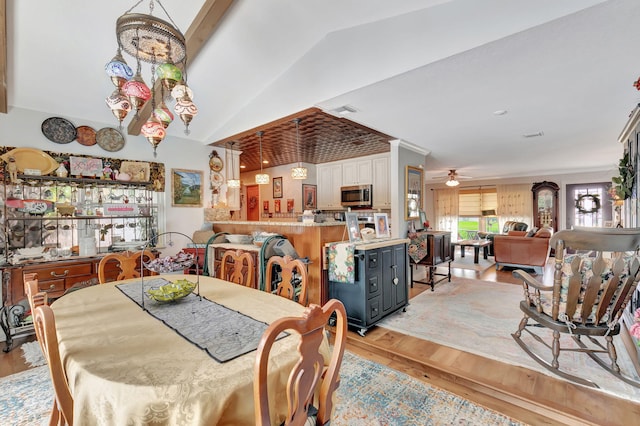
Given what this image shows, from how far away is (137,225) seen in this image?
160 inches

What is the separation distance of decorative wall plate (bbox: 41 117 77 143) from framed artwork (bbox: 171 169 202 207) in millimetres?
1252

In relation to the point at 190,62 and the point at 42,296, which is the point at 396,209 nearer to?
the point at 190,62

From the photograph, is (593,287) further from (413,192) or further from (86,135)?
(86,135)

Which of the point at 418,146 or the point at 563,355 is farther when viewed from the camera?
the point at 418,146

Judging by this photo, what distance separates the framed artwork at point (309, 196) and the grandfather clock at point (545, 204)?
6985mm

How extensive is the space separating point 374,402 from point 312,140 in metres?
3.96

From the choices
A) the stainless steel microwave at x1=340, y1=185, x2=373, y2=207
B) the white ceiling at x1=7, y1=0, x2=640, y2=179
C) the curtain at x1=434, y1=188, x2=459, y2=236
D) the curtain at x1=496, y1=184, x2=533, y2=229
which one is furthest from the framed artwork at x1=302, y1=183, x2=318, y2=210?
the curtain at x1=496, y1=184, x2=533, y2=229

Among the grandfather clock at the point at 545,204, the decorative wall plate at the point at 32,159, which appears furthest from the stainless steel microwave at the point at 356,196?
Answer: the grandfather clock at the point at 545,204

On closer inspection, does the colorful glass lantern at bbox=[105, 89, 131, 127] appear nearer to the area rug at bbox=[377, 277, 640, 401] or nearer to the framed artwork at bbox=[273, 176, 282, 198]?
the area rug at bbox=[377, 277, 640, 401]

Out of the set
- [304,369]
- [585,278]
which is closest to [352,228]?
[585,278]

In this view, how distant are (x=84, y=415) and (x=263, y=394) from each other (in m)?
0.64

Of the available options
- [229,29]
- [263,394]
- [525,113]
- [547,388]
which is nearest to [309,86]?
[229,29]

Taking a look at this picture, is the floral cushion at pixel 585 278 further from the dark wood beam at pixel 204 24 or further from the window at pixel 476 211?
the window at pixel 476 211

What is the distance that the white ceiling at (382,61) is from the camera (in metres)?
1.88
